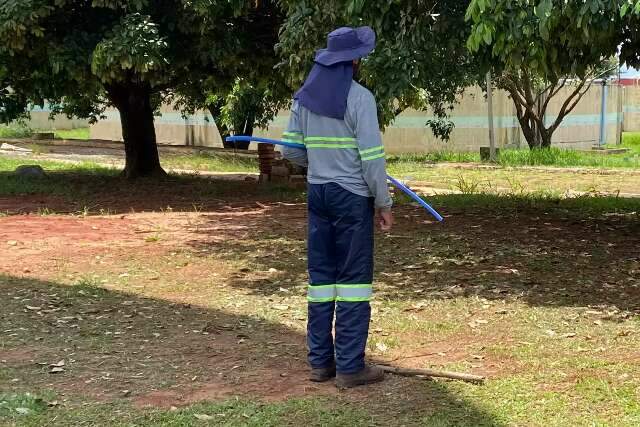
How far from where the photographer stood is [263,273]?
26.2 ft

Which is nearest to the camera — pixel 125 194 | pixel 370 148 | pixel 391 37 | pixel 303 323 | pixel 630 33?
pixel 370 148

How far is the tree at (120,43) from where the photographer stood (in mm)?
11539

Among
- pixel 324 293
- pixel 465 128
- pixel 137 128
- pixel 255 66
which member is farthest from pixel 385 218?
pixel 465 128

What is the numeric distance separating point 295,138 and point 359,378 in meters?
1.36

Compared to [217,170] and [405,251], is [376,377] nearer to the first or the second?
[405,251]

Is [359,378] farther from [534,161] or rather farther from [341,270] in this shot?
[534,161]

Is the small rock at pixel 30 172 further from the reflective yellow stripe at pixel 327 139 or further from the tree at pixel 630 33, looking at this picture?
the reflective yellow stripe at pixel 327 139

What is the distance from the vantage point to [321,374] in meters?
4.99

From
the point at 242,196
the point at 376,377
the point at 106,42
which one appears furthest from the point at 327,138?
the point at 242,196

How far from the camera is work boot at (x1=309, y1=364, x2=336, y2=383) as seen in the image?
4.99 meters

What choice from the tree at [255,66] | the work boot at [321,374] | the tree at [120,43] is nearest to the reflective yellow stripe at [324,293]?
the work boot at [321,374]

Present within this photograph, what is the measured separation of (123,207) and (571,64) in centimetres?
734

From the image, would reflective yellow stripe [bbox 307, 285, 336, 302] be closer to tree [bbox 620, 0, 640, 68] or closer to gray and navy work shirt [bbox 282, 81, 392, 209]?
gray and navy work shirt [bbox 282, 81, 392, 209]

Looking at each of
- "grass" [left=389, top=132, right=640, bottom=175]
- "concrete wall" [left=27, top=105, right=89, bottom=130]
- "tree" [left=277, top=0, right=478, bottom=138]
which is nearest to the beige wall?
"concrete wall" [left=27, top=105, right=89, bottom=130]
